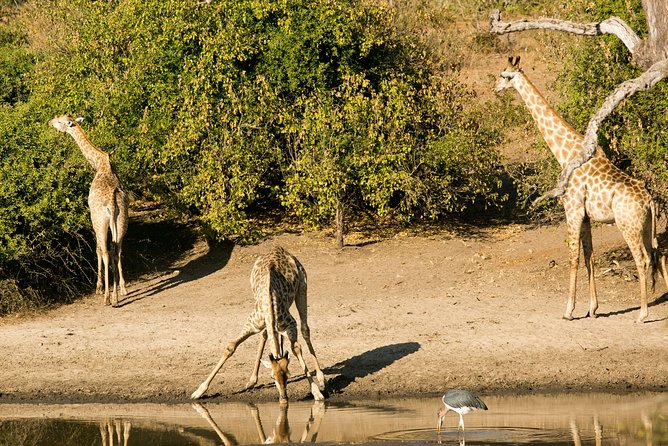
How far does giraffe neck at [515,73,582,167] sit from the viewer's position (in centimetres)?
1700

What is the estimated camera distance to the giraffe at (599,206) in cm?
1614

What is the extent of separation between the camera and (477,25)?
107 feet

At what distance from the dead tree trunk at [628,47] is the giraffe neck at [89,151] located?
7.73 m

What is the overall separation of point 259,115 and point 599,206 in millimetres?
7344

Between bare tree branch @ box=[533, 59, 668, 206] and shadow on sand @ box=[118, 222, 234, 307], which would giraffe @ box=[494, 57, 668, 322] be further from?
shadow on sand @ box=[118, 222, 234, 307]

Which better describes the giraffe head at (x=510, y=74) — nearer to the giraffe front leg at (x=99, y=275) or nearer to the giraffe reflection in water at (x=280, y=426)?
the giraffe reflection in water at (x=280, y=426)

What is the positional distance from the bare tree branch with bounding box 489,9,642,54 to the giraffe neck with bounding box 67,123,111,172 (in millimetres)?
7729

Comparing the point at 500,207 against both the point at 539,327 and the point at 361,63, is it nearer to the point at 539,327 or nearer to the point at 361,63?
the point at 361,63

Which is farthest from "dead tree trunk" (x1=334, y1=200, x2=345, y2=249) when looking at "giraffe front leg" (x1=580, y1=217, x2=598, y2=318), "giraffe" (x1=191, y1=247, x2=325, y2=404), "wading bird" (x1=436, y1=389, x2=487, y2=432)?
"wading bird" (x1=436, y1=389, x2=487, y2=432)

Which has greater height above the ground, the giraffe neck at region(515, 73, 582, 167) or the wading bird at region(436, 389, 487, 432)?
the giraffe neck at region(515, 73, 582, 167)

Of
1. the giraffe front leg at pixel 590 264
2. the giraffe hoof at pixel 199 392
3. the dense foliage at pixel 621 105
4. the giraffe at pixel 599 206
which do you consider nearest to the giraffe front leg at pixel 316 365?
the giraffe hoof at pixel 199 392

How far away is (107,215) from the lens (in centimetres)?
1902

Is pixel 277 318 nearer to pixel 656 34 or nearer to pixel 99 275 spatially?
pixel 656 34

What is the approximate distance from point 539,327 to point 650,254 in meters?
2.38
